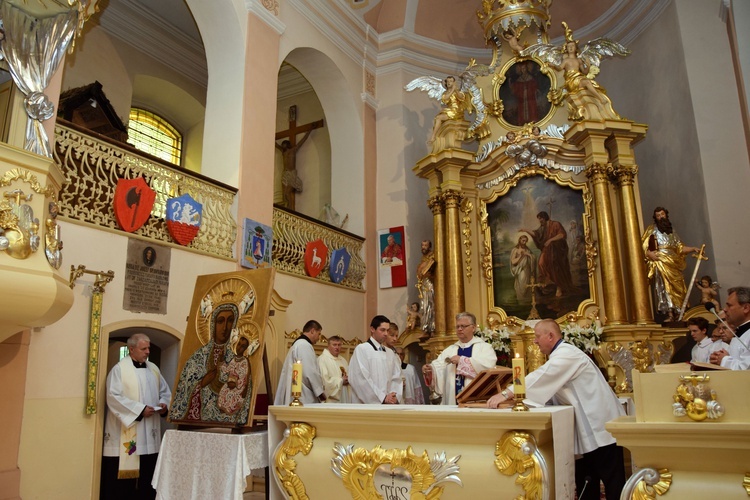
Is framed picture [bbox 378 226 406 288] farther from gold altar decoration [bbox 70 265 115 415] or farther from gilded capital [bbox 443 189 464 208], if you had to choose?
gold altar decoration [bbox 70 265 115 415]

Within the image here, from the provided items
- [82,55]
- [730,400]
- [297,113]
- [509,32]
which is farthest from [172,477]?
[297,113]

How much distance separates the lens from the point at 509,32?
1103 cm

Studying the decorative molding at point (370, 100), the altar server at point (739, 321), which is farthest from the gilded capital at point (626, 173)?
the altar server at point (739, 321)

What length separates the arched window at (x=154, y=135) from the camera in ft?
41.3

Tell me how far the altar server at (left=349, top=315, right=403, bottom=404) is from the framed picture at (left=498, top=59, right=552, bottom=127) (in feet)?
19.1

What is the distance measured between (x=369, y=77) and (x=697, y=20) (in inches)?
235

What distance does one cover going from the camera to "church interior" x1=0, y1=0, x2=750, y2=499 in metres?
5.52

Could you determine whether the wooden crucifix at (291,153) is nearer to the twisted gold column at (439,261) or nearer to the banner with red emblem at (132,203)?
the twisted gold column at (439,261)

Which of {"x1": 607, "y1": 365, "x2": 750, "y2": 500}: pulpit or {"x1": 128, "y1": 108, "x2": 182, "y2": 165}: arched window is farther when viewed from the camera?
{"x1": 128, "y1": 108, "x2": 182, "y2": 165}: arched window

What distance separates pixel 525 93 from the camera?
10.9 meters

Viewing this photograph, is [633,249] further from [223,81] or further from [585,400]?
[223,81]

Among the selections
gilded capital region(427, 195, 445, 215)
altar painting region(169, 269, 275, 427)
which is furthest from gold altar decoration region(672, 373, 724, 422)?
gilded capital region(427, 195, 445, 215)

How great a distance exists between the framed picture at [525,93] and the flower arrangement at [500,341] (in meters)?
3.66

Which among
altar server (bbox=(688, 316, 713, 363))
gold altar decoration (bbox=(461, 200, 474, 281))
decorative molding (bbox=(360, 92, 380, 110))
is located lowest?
altar server (bbox=(688, 316, 713, 363))
